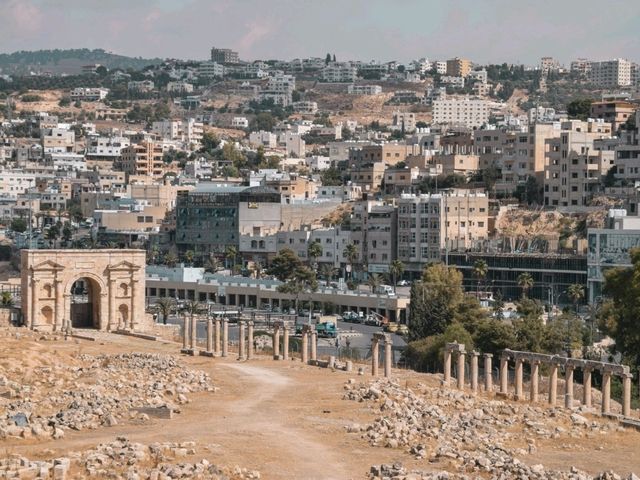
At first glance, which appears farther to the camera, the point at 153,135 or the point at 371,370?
the point at 153,135

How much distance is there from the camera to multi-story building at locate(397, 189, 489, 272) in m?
103

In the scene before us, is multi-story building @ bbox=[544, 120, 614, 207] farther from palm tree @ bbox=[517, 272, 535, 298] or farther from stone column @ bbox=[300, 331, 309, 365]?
stone column @ bbox=[300, 331, 309, 365]

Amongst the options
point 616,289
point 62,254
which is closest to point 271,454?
point 616,289

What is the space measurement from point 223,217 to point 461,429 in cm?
8373

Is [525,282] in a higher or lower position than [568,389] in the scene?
higher

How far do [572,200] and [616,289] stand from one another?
51.2m

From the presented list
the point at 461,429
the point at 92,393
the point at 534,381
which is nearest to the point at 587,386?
the point at 534,381

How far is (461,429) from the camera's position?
37844 millimetres

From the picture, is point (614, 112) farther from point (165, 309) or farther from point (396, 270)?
point (165, 309)

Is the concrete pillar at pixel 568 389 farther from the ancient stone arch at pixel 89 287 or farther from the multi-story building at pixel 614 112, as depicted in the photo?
the multi-story building at pixel 614 112

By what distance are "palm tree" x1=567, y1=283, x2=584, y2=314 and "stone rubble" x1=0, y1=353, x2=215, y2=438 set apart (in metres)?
40.5

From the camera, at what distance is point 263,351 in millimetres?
62625

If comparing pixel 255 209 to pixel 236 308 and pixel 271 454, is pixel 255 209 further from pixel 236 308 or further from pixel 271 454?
pixel 271 454

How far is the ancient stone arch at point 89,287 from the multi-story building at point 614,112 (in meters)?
70.7
